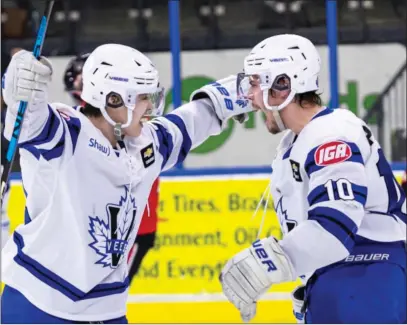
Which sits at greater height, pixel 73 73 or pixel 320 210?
pixel 73 73

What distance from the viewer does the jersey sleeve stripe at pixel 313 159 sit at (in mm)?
2184

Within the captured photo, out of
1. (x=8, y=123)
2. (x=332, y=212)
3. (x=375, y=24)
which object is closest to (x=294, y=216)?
(x=332, y=212)

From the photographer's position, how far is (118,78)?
8.08 feet

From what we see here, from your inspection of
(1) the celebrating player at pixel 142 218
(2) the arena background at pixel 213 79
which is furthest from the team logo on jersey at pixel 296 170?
(2) the arena background at pixel 213 79

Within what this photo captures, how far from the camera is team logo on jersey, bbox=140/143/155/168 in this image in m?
2.58

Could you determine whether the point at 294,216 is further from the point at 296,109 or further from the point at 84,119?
the point at 84,119

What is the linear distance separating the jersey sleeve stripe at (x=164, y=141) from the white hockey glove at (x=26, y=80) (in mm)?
550

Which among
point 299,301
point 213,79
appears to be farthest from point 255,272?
point 213,79

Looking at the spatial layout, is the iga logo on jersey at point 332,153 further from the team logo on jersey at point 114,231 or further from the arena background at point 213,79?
the arena background at point 213,79

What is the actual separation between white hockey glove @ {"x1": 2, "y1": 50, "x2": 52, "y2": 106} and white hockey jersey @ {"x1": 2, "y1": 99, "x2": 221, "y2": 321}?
0.38 feet

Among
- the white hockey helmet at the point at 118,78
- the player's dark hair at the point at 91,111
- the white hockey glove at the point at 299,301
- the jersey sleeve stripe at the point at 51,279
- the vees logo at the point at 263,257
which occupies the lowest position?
the white hockey glove at the point at 299,301

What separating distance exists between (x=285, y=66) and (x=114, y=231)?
1.86ft

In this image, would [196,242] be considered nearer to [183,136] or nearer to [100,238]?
[183,136]

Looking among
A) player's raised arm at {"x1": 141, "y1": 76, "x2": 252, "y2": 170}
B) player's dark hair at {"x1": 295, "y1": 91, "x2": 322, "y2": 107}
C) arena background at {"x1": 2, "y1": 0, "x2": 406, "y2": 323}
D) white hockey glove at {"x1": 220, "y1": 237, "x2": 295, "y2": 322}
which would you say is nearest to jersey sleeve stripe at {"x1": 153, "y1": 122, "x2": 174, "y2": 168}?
player's raised arm at {"x1": 141, "y1": 76, "x2": 252, "y2": 170}
